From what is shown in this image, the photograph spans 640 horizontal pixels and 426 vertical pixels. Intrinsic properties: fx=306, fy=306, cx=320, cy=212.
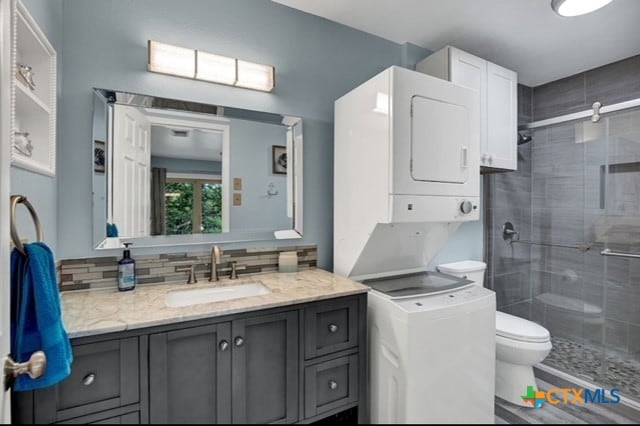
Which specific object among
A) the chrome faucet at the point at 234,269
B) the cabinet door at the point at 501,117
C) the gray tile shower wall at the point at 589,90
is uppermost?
the gray tile shower wall at the point at 589,90

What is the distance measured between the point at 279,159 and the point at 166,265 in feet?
3.06

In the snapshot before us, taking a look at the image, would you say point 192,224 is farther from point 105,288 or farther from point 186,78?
point 186,78

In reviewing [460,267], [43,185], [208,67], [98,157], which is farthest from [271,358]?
[460,267]

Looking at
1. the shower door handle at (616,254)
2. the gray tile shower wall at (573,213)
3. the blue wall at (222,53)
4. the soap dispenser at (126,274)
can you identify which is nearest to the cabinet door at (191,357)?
the soap dispenser at (126,274)

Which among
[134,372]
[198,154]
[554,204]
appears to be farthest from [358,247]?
[554,204]

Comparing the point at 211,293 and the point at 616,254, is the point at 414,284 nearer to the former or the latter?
the point at 211,293

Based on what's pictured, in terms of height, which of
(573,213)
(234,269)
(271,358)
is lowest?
(271,358)

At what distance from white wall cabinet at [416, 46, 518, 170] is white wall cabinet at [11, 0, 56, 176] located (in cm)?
228

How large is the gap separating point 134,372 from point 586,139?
3.39 meters

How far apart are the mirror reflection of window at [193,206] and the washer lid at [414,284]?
3.30 ft

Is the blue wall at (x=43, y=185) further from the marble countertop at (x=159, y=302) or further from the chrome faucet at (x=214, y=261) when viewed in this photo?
the chrome faucet at (x=214, y=261)

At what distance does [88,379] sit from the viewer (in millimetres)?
1057

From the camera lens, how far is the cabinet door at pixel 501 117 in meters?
2.39

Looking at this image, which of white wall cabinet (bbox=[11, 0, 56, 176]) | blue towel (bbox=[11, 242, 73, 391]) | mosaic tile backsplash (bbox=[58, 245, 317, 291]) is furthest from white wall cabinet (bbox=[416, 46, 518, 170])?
blue towel (bbox=[11, 242, 73, 391])
